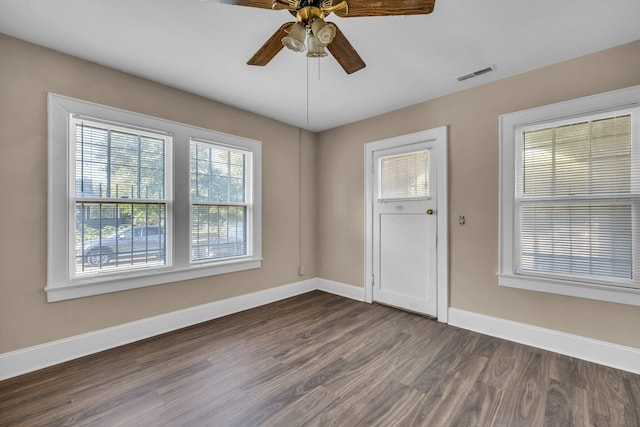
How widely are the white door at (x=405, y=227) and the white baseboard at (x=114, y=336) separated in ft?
5.64

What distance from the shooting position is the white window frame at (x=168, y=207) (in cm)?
232

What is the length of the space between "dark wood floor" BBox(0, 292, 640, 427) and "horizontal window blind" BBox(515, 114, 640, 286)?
2.78 feet

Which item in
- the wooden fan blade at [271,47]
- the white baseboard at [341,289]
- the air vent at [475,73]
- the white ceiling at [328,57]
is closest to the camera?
the wooden fan blade at [271,47]

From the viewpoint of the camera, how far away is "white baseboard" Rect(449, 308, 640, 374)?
87.8 inches

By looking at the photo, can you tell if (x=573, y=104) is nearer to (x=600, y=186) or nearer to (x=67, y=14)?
(x=600, y=186)

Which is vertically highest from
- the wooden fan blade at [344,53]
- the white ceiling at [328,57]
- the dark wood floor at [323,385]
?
the white ceiling at [328,57]

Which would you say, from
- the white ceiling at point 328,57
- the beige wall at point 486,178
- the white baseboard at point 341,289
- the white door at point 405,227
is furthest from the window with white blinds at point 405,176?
the white baseboard at point 341,289

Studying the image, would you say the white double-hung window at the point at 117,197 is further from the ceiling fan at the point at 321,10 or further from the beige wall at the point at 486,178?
the beige wall at the point at 486,178

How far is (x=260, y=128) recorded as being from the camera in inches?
152

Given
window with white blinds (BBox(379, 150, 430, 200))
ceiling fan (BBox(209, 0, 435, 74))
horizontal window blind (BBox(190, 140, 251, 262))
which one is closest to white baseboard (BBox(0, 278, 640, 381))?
horizontal window blind (BBox(190, 140, 251, 262))

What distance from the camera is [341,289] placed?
4.29 meters

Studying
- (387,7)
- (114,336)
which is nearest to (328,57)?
(387,7)

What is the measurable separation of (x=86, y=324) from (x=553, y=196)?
14.3 ft

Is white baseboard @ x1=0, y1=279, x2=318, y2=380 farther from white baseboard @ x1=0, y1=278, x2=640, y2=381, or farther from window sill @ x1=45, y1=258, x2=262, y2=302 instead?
window sill @ x1=45, y1=258, x2=262, y2=302
